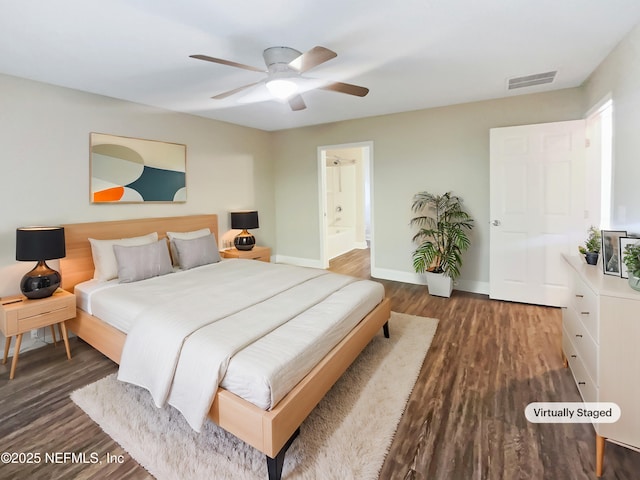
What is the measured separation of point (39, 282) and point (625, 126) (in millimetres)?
4863

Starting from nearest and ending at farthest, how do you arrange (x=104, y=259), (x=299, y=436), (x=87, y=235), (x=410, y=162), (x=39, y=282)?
(x=299, y=436) < (x=39, y=282) < (x=104, y=259) < (x=87, y=235) < (x=410, y=162)

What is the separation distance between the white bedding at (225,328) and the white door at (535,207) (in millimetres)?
1983

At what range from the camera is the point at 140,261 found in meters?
3.13

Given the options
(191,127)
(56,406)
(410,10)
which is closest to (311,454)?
(56,406)

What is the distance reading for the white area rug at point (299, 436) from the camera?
5.25ft

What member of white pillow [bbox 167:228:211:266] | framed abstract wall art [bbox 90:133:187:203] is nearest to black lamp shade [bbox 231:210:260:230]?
framed abstract wall art [bbox 90:133:187:203]

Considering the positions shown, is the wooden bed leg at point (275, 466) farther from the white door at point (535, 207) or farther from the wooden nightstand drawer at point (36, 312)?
the white door at point (535, 207)

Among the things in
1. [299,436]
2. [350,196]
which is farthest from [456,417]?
[350,196]

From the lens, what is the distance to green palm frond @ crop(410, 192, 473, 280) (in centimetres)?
409

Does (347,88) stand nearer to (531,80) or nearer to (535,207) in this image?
(531,80)

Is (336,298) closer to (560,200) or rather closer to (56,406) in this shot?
(56,406)

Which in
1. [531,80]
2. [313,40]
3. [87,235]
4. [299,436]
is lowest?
[299,436]

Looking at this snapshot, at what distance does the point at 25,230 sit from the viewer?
2.56 meters

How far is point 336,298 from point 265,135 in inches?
164
